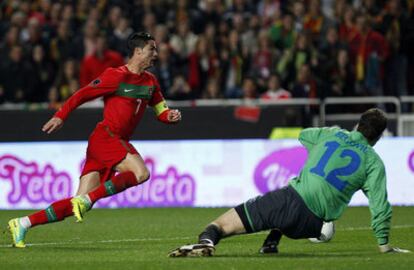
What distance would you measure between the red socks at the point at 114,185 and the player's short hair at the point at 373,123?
2.70 metres

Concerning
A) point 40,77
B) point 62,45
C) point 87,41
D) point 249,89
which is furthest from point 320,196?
point 62,45

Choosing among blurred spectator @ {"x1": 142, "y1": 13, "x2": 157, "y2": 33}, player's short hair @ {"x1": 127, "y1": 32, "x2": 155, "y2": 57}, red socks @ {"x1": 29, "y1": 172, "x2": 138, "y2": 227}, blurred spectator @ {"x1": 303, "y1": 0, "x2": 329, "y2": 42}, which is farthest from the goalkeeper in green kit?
blurred spectator @ {"x1": 142, "y1": 13, "x2": 157, "y2": 33}

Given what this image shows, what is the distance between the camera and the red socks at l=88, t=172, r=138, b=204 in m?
12.0

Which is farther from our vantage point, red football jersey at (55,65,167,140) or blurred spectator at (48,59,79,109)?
blurred spectator at (48,59,79,109)

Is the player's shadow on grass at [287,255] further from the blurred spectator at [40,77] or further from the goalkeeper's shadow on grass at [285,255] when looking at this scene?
the blurred spectator at [40,77]

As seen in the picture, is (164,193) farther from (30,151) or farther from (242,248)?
(242,248)

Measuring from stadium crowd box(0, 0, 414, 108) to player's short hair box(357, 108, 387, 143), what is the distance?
1074 cm

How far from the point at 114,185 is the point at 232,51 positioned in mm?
10345

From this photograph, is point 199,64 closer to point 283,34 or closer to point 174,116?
point 283,34

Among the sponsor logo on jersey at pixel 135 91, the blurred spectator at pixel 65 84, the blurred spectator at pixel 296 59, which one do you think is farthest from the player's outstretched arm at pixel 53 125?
the blurred spectator at pixel 296 59

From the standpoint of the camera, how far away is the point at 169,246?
1236 cm

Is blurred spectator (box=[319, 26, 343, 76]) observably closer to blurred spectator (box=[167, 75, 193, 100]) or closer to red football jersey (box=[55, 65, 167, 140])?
blurred spectator (box=[167, 75, 193, 100])

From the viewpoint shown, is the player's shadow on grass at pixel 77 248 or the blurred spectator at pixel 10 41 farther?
the blurred spectator at pixel 10 41

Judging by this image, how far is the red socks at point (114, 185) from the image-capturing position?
12016 mm
